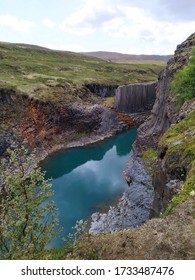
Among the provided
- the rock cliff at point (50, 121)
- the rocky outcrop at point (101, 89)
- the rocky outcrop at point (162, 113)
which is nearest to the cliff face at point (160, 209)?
the rocky outcrop at point (162, 113)

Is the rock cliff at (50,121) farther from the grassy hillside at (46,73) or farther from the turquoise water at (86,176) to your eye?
the grassy hillside at (46,73)

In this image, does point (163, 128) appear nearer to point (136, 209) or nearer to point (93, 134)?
point (136, 209)

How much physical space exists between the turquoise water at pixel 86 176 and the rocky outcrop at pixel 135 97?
329 inches

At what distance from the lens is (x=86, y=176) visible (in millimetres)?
57125

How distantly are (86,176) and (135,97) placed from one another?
3770 cm

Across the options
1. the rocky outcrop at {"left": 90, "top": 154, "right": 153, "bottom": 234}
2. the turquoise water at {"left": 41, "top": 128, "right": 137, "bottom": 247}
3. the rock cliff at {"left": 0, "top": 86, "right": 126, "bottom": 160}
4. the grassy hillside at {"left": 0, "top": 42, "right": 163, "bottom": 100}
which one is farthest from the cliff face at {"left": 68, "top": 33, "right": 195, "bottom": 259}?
the grassy hillside at {"left": 0, "top": 42, "right": 163, "bottom": 100}

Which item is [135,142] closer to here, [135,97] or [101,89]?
[135,97]

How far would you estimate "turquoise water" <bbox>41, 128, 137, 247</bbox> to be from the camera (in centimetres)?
4278

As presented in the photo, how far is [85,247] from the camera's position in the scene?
15.6 m

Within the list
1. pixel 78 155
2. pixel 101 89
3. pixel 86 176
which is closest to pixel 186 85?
pixel 86 176

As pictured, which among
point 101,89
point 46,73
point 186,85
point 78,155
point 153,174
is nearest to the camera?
point 153,174

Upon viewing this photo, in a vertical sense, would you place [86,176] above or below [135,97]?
below

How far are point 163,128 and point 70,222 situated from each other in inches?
886

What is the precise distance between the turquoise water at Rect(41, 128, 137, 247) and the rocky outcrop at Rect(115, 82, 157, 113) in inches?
329
